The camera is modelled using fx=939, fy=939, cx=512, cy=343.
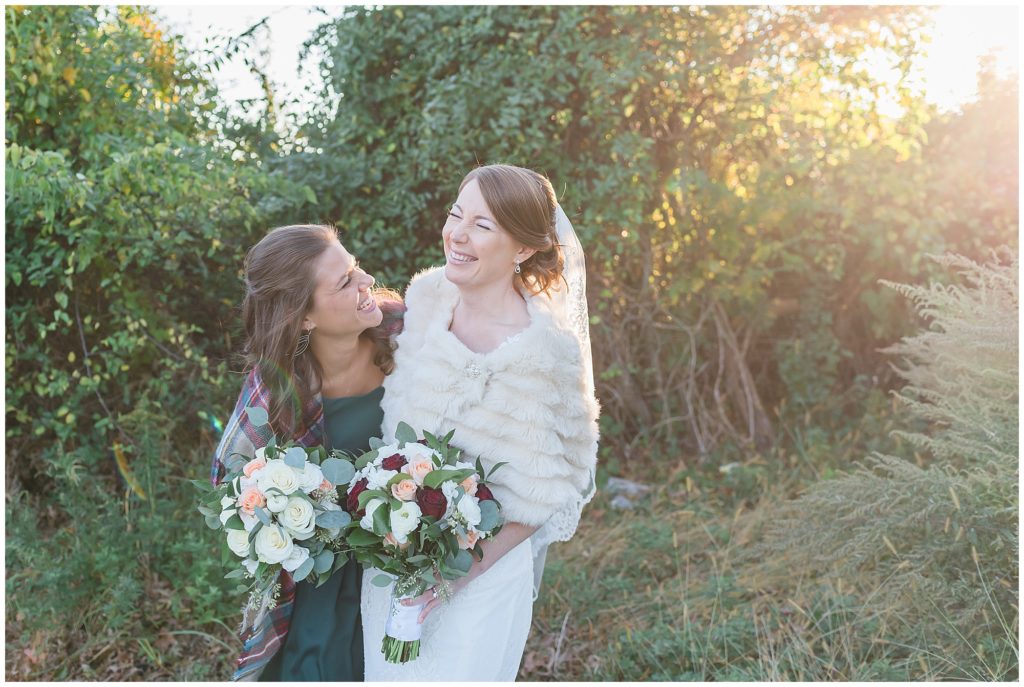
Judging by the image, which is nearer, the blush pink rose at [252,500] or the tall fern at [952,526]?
the blush pink rose at [252,500]

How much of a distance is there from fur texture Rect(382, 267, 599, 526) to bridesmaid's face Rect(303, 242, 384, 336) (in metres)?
0.29

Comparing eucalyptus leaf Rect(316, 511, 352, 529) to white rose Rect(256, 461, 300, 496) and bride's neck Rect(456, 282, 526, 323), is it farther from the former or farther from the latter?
bride's neck Rect(456, 282, 526, 323)

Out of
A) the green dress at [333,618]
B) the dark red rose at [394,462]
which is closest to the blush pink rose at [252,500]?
the dark red rose at [394,462]

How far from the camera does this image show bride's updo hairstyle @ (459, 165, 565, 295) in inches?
107

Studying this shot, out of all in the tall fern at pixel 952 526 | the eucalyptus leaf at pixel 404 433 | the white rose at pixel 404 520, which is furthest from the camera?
the tall fern at pixel 952 526

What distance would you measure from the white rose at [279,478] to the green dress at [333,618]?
0.53 metres

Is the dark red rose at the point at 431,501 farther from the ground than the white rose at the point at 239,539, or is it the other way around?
the dark red rose at the point at 431,501

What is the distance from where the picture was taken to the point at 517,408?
8.47 ft

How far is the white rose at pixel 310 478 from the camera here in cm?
244

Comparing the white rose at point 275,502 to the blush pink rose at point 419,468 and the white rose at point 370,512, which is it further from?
the blush pink rose at point 419,468

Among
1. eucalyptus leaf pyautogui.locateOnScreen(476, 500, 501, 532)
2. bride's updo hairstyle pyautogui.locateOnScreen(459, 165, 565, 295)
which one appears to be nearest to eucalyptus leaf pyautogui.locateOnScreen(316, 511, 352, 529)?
eucalyptus leaf pyautogui.locateOnScreen(476, 500, 501, 532)

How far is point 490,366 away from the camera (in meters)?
2.61

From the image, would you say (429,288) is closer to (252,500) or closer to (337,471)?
(337,471)

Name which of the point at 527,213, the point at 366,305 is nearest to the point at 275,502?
the point at 366,305
